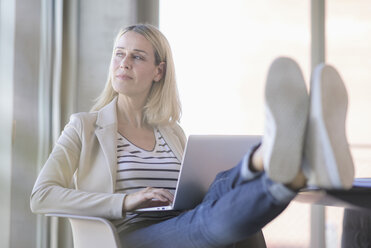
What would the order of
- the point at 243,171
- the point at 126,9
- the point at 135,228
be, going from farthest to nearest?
the point at 126,9, the point at 135,228, the point at 243,171

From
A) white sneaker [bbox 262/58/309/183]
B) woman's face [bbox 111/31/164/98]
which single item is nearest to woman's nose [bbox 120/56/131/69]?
woman's face [bbox 111/31/164/98]

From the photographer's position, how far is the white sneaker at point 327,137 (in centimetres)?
102

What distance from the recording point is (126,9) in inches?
113

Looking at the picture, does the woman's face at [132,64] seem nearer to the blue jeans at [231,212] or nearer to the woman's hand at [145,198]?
the woman's hand at [145,198]

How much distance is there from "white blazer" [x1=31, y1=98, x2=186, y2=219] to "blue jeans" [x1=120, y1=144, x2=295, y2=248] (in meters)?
0.23

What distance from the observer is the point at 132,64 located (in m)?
1.90

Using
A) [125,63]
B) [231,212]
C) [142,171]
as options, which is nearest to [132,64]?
[125,63]

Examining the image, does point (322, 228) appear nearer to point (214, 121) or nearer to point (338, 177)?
Answer: point (214, 121)

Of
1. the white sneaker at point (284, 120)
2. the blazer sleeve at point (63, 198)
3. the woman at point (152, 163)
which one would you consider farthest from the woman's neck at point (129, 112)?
the white sneaker at point (284, 120)

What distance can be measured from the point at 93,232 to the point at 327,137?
27.9 inches

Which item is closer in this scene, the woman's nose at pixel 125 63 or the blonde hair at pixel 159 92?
the woman's nose at pixel 125 63

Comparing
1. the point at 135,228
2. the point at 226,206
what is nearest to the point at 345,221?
the point at 135,228

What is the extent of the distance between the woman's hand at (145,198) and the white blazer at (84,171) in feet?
0.07

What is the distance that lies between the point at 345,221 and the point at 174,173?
715mm
